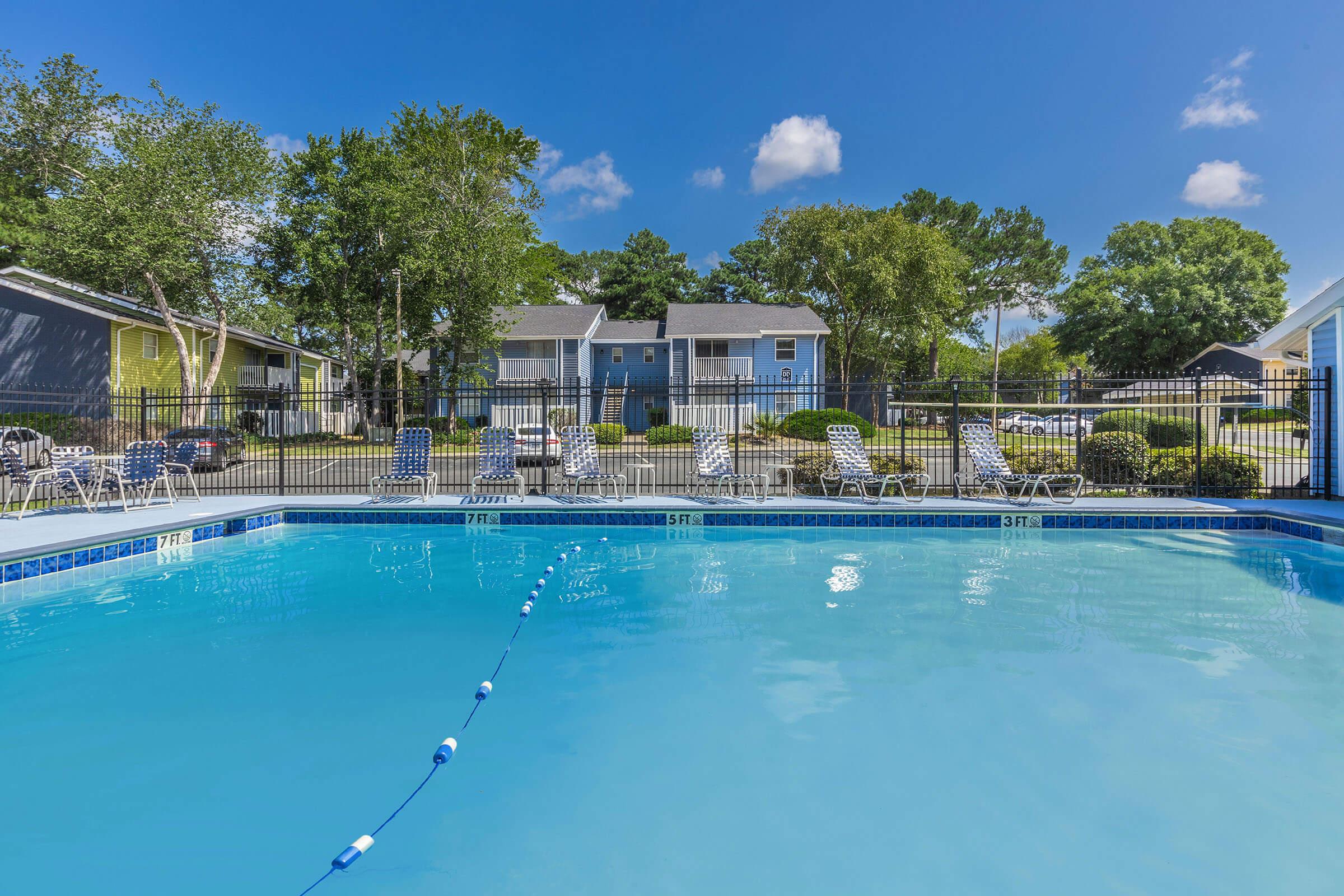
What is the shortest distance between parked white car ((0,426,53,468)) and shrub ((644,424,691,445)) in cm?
1430

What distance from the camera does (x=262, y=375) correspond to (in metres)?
30.8

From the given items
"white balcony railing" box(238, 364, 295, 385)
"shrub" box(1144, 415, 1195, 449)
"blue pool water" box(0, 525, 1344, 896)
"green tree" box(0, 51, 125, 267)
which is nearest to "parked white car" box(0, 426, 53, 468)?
"blue pool water" box(0, 525, 1344, 896)

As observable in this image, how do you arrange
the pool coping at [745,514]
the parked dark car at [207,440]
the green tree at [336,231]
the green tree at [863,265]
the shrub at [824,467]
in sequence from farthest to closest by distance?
the green tree at [863,265] < the green tree at [336,231] < the parked dark car at [207,440] < the shrub at [824,467] < the pool coping at [745,514]

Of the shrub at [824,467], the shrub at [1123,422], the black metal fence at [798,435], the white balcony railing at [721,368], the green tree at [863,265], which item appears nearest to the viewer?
the black metal fence at [798,435]

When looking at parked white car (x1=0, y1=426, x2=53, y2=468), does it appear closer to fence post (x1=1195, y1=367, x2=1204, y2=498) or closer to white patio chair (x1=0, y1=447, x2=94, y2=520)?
white patio chair (x1=0, y1=447, x2=94, y2=520)

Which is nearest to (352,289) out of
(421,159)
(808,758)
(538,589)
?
(421,159)

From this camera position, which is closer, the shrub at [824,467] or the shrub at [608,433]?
the shrub at [824,467]

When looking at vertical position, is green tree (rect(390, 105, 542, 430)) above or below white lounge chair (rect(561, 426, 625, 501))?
above

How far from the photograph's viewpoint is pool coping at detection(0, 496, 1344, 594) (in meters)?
9.47

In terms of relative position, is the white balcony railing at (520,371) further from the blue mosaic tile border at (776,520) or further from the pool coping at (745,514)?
the blue mosaic tile border at (776,520)

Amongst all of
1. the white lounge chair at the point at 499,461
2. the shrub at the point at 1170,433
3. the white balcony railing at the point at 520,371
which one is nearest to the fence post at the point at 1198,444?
the shrub at the point at 1170,433

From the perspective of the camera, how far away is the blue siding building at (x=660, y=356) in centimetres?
3052

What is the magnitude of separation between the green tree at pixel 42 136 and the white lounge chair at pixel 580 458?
27.9 metres

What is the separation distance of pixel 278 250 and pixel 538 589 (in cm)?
2526
